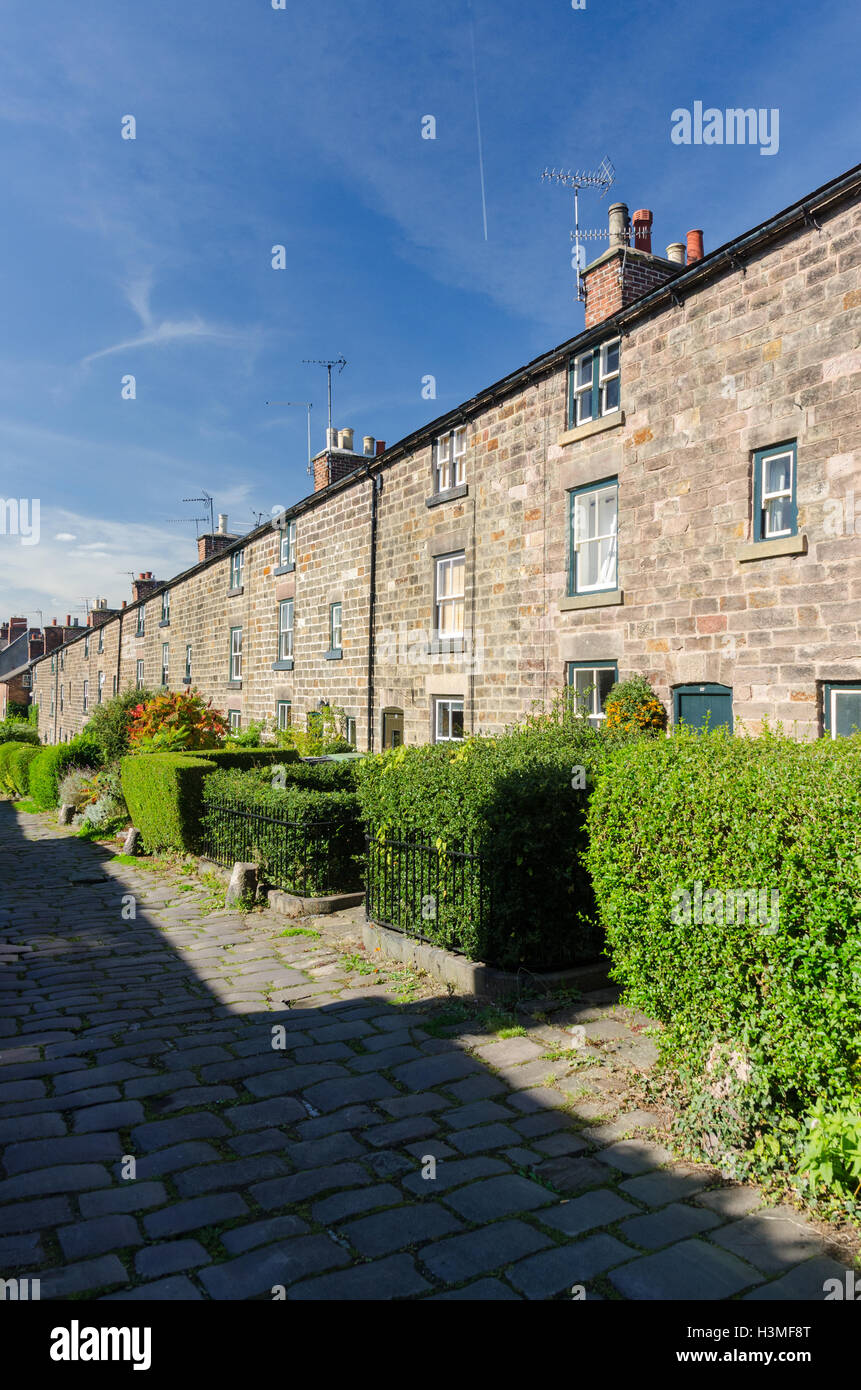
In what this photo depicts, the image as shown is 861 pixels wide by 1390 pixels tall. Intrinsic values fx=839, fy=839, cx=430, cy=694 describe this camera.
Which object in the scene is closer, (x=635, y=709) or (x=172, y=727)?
(x=635, y=709)

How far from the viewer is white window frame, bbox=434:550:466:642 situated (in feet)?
51.7

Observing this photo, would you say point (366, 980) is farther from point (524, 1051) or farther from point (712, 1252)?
point (712, 1252)

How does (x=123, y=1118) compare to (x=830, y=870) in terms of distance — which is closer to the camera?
(x=830, y=870)

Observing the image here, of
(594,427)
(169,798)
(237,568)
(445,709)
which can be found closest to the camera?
(594,427)

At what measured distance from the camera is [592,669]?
12586mm

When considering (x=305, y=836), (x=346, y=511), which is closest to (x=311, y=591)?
(x=346, y=511)

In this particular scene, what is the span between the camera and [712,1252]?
134 inches

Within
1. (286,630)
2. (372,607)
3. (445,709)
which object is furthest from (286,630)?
(445,709)

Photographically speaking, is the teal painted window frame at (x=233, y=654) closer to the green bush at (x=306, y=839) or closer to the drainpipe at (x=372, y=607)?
the drainpipe at (x=372, y=607)

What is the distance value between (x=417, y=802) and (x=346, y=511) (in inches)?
540

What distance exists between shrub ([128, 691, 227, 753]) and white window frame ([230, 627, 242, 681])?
9.00 meters

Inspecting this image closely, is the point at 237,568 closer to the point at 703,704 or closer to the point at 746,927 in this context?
the point at 703,704

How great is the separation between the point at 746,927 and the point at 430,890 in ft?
11.5
